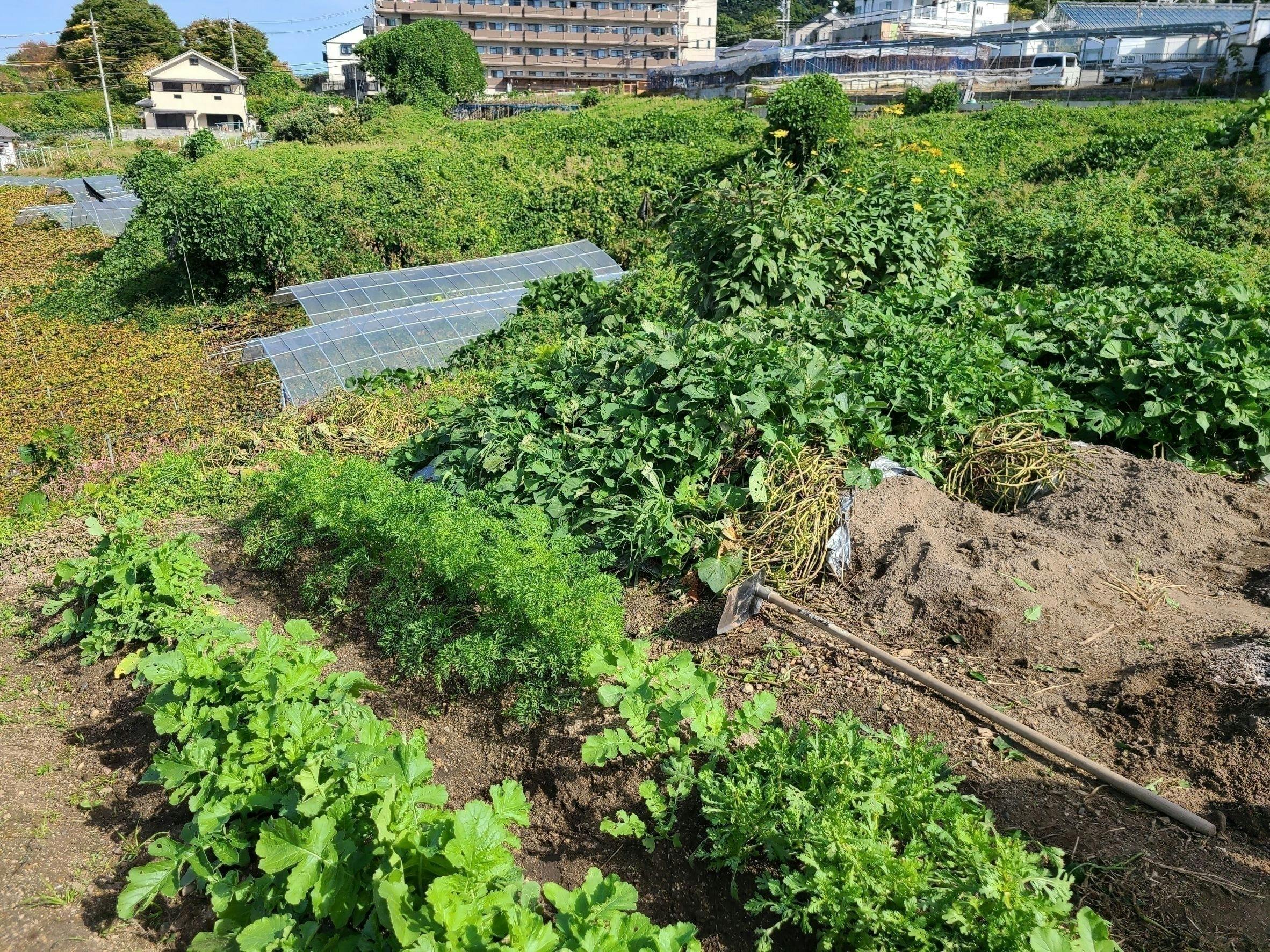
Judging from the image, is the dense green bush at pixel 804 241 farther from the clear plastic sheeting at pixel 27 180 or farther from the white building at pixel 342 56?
the white building at pixel 342 56

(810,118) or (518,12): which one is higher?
(518,12)

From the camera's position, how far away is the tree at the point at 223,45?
50.6 m

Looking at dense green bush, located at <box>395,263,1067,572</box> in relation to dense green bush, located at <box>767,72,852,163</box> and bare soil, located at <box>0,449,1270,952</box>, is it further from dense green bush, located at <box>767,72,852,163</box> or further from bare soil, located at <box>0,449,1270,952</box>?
dense green bush, located at <box>767,72,852,163</box>

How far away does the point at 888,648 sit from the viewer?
3.49m

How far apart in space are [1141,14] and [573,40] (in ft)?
102

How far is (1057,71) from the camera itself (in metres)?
26.5

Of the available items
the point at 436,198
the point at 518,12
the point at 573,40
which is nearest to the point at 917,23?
the point at 573,40

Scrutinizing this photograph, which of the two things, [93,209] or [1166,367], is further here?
[93,209]

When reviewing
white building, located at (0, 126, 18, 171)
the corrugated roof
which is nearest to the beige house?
white building, located at (0, 126, 18, 171)

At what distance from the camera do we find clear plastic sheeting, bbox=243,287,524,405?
8.03 m

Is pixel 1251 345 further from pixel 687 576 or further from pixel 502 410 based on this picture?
pixel 502 410

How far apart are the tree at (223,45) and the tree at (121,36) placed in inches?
57.3

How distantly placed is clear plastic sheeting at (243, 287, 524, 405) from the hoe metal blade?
5.34 m

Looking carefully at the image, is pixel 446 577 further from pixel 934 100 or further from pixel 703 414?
pixel 934 100
